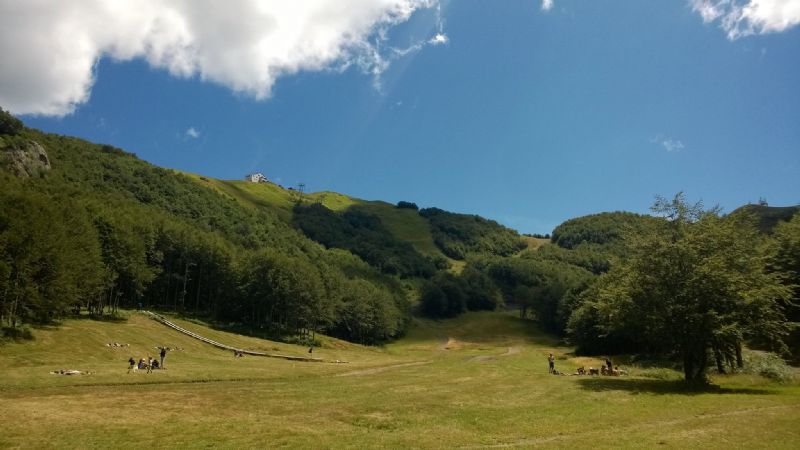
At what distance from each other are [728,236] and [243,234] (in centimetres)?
18464

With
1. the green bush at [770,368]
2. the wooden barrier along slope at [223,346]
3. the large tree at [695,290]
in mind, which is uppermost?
the large tree at [695,290]

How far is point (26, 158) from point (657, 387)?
175 m

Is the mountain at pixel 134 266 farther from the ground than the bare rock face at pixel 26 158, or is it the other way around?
the bare rock face at pixel 26 158

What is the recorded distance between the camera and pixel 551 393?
3638 centimetres

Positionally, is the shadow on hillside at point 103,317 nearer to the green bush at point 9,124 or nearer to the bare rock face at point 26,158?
the bare rock face at point 26,158

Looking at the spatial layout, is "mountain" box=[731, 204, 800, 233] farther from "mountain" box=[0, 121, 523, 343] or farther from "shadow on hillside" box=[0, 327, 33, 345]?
"shadow on hillside" box=[0, 327, 33, 345]

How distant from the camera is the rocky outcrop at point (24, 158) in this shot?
135 m

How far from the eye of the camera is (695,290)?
1532 inches

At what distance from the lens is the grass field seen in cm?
2238

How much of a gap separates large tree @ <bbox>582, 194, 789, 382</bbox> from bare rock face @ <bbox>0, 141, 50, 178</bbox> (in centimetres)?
16035

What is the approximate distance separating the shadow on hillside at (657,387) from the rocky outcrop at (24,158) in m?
159

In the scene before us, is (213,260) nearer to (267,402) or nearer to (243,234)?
(243,234)

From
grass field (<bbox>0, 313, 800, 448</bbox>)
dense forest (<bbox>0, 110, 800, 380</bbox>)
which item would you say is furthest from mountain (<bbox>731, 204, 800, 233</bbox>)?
grass field (<bbox>0, 313, 800, 448</bbox>)

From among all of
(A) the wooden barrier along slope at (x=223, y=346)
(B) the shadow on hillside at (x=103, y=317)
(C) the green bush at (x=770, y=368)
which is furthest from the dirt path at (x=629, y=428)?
(B) the shadow on hillside at (x=103, y=317)
